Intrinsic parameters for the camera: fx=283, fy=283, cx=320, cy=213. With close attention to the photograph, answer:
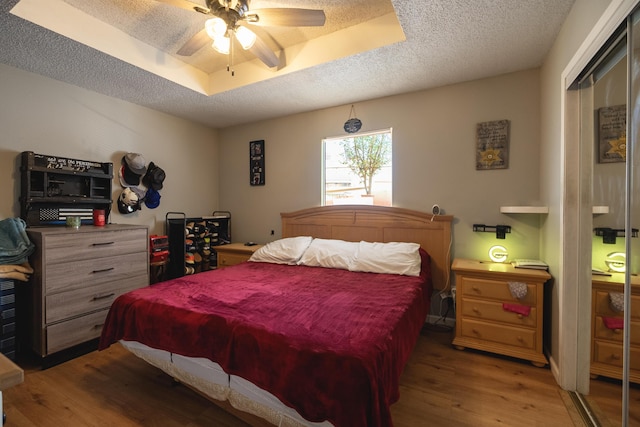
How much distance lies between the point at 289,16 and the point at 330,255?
203 centimetres

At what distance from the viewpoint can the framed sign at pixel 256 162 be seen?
401 centimetres

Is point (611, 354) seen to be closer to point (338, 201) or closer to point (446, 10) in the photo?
point (446, 10)

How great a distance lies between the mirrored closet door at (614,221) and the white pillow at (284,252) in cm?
231

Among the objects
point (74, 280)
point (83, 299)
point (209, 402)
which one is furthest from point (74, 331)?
point (209, 402)

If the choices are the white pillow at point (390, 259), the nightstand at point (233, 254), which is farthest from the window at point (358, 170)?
the nightstand at point (233, 254)

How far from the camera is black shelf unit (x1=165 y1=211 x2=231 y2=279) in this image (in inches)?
137

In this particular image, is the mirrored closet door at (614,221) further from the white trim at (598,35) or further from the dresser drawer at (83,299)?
the dresser drawer at (83,299)

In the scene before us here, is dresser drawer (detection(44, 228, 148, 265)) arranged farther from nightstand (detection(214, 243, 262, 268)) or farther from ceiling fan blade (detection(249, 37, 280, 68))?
ceiling fan blade (detection(249, 37, 280, 68))

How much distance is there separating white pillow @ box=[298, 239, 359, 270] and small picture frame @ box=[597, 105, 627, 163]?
192 cm

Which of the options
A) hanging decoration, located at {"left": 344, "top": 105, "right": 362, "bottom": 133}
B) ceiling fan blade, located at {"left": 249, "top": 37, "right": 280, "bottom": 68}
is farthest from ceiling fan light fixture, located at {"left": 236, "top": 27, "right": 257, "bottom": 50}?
hanging decoration, located at {"left": 344, "top": 105, "right": 362, "bottom": 133}

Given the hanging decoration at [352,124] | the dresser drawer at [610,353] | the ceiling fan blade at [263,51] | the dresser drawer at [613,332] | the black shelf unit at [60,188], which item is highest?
the ceiling fan blade at [263,51]

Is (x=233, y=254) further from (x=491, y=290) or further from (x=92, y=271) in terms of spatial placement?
(x=491, y=290)

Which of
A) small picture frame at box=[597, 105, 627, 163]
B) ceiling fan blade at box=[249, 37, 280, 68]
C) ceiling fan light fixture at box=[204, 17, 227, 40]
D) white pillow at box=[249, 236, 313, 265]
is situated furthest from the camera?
white pillow at box=[249, 236, 313, 265]

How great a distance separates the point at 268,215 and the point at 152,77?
206 centimetres
